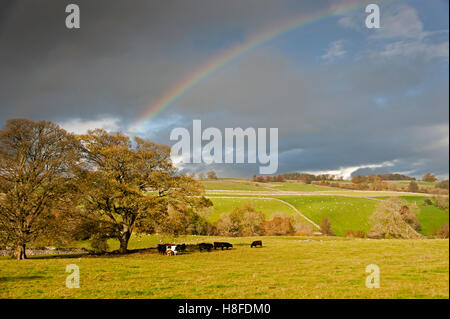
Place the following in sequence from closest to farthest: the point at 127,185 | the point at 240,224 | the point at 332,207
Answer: the point at 127,185 < the point at 240,224 < the point at 332,207

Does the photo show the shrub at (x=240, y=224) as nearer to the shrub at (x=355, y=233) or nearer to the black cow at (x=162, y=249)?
the shrub at (x=355, y=233)

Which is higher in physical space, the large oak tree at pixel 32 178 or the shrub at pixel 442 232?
the large oak tree at pixel 32 178

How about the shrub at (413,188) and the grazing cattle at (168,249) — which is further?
the shrub at (413,188)

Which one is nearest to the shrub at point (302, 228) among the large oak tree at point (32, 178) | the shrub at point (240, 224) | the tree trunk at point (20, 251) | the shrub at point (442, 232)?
the shrub at point (240, 224)

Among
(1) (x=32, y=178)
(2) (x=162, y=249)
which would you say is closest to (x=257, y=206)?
(2) (x=162, y=249)

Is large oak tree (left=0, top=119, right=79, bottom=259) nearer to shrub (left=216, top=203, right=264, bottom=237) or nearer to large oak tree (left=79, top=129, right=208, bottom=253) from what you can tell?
large oak tree (left=79, top=129, right=208, bottom=253)

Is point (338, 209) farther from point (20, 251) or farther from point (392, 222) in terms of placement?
point (20, 251)

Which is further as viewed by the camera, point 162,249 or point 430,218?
point 430,218

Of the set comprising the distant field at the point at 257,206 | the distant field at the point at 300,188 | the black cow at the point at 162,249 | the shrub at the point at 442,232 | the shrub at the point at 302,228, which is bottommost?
the shrub at the point at 302,228

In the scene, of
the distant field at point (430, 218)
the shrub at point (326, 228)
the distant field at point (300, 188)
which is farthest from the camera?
the distant field at point (300, 188)

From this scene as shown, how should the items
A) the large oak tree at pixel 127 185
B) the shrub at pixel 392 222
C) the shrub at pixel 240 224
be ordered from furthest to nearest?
the shrub at pixel 240 224 → the shrub at pixel 392 222 → the large oak tree at pixel 127 185

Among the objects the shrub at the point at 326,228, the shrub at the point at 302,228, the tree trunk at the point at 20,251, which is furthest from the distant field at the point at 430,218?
the tree trunk at the point at 20,251

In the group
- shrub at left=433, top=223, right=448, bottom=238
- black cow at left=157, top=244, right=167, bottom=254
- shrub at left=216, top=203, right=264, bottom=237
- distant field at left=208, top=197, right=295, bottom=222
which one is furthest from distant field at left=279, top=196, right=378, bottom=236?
black cow at left=157, top=244, right=167, bottom=254
